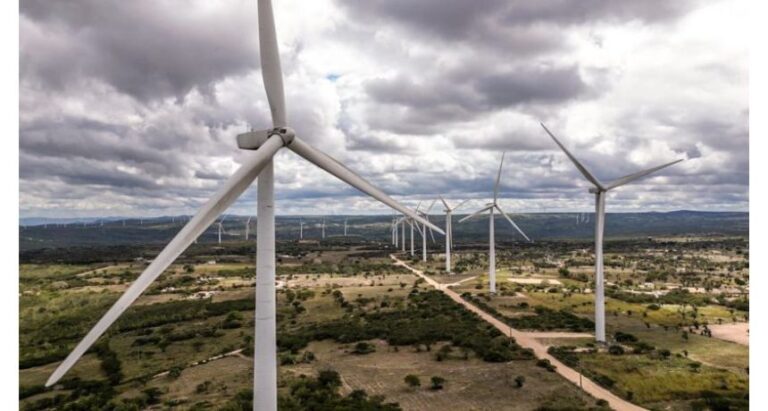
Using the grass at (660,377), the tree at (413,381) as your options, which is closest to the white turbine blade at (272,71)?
the tree at (413,381)

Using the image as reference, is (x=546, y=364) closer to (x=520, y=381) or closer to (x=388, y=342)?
(x=520, y=381)

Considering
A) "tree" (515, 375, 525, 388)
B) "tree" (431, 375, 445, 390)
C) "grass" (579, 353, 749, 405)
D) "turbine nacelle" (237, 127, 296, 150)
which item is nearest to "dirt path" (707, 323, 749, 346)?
"grass" (579, 353, 749, 405)

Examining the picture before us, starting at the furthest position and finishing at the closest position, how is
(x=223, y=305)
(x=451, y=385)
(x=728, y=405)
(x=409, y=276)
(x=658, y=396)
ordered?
1. (x=409, y=276)
2. (x=223, y=305)
3. (x=451, y=385)
4. (x=658, y=396)
5. (x=728, y=405)

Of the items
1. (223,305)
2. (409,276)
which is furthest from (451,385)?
(409,276)

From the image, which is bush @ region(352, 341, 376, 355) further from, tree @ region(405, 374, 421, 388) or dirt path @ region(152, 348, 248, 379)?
dirt path @ region(152, 348, 248, 379)

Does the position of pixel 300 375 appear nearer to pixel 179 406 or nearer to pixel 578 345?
pixel 179 406

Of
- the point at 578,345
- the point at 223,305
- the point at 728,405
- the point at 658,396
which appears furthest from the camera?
the point at 223,305
